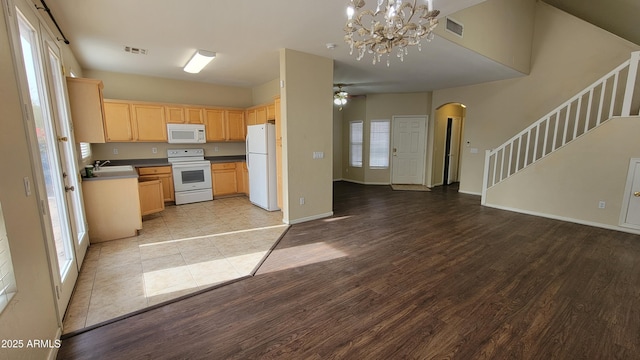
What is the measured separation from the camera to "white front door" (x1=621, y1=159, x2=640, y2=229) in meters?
3.92

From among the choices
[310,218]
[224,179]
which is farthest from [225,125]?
[310,218]

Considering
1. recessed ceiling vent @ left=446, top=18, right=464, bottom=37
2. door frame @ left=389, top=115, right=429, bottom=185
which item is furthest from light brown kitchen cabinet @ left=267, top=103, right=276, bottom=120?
door frame @ left=389, top=115, right=429, bottom=185

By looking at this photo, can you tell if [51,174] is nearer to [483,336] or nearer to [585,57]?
[483,336]

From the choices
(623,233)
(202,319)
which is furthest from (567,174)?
(202,319)

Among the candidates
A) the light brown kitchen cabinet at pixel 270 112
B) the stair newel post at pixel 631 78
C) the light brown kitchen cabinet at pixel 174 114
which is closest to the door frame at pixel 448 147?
the stair newel post at pixel 631 78

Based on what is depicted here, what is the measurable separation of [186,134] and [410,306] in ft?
18.6

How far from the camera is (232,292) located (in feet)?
8.08

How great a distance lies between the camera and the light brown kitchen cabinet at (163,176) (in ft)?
17.5

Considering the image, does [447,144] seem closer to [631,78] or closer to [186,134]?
[631,78]

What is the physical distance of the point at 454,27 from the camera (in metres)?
3.66

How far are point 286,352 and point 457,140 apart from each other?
845 centimetres

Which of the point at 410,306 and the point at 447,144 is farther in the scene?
the point at 447,144

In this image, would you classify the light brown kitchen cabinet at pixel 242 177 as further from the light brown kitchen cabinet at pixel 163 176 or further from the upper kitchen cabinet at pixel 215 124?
the light brown kitchen cabinet at pixel 163 176

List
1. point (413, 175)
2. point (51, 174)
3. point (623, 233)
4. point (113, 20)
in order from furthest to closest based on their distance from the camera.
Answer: point (413, 175) < point (623, 233) < point (113, 20) < point (51, 174)
